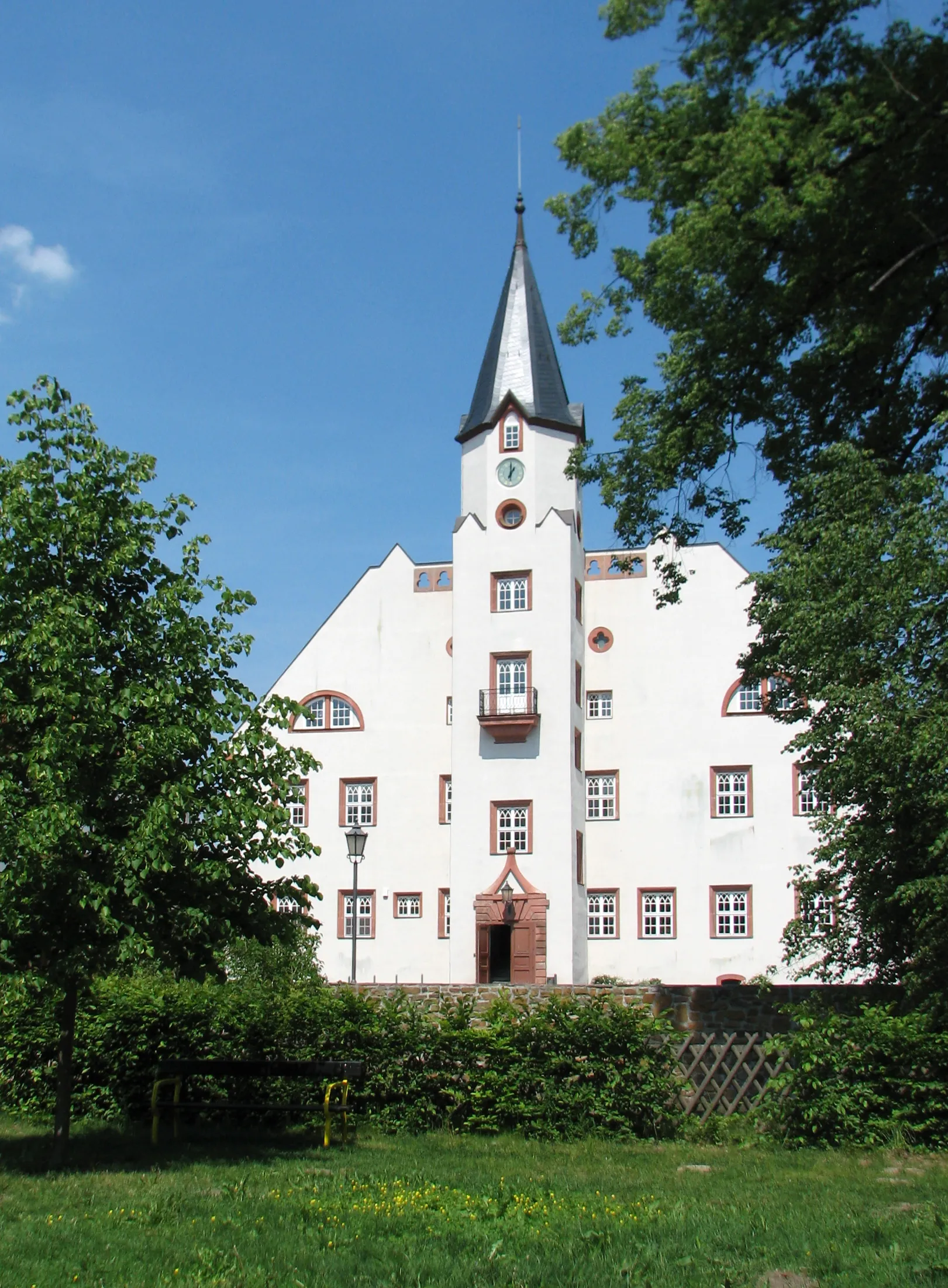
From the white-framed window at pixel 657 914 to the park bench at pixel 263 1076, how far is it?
90.2 ft

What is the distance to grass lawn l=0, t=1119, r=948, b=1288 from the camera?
795 cm

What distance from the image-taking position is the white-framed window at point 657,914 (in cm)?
4175

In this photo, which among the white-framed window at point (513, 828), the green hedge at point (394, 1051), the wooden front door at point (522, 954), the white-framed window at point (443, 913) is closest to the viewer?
the green hedge at point (394, 1051)

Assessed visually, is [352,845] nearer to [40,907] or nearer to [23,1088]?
[23,1088]

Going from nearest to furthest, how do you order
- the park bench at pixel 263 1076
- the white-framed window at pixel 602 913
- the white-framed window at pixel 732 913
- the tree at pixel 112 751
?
1. the tree at pixel 112 751
2. the park bench at pixel 263 1076
3. the white-framed window at pixel 732 913
4. the white-framed window at pixel 602 913

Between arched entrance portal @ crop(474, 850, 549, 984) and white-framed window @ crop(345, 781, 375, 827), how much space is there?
6027mm

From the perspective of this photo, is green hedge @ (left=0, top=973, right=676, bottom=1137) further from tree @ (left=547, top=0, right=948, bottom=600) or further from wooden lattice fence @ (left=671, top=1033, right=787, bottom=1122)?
tree @ (left=547, top=0, right=948, bottom=600)

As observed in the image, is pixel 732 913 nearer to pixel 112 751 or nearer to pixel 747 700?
pixel 747 700

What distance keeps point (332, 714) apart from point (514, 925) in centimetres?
1060

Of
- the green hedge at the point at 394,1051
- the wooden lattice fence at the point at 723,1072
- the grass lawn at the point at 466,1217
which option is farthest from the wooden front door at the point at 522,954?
the grass lawn at the point at 466,1217

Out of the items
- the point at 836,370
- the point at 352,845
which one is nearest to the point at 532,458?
the point at 352,845

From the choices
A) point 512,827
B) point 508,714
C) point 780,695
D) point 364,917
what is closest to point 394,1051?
point 780,695

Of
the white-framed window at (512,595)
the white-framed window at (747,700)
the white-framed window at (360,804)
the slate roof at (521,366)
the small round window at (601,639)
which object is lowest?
the white-framed window at (360,804)

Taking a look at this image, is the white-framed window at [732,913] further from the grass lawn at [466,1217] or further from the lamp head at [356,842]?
the grass lawn at [466,1217]
